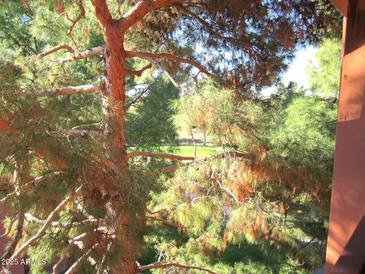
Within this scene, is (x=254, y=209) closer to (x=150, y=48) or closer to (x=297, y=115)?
(x=297, y=115)

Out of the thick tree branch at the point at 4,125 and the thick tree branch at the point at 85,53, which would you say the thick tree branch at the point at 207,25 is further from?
the thick tree branch at the point at 4,125

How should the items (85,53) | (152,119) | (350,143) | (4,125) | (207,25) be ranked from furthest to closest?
(152,119)
(207,25)
(85,53)
(4,125)
(350,143)

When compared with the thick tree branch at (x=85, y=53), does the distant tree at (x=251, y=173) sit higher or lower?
lower

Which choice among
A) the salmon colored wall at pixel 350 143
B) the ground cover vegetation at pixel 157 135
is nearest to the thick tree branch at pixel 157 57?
the ground cover vegetation at pixel 157 135

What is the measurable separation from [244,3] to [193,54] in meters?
1.20

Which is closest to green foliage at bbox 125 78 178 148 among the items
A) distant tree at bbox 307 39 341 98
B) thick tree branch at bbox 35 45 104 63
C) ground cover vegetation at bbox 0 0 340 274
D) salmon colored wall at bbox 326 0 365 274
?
ground cover vegetation at bbox 0 0 340 274

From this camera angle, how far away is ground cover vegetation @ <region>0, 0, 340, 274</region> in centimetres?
233

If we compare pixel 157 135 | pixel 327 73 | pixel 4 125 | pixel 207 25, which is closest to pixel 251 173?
pixel 207 25

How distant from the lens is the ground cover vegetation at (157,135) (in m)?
2.33

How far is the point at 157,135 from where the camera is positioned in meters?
6.93

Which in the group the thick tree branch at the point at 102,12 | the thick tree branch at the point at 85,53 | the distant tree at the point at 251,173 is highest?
the thick tree branch at the point at 102,12

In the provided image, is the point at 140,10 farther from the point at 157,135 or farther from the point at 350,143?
the point at 157,135

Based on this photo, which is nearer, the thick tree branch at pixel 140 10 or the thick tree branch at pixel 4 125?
the thick tree branch at pixel 4 125

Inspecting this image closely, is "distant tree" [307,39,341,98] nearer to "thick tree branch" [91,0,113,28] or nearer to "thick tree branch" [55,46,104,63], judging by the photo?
"thick tree branch" [55,46,104,63]
